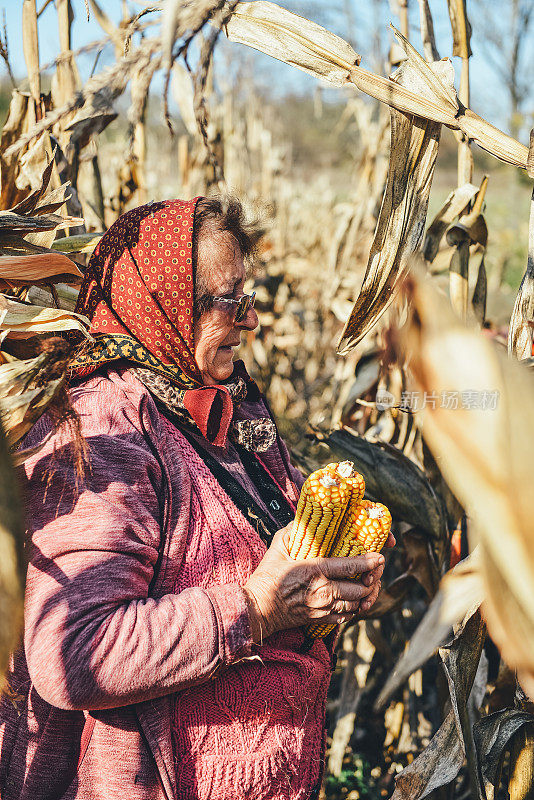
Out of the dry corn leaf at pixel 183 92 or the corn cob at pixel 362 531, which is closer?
the corn cob at pixel 362 531

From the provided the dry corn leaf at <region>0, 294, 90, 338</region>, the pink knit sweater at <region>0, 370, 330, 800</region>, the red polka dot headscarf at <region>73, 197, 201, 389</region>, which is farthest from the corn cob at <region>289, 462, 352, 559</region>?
the dry corn leaf at <region>0, 294, 90, 338</region>

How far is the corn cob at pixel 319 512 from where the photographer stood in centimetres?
109

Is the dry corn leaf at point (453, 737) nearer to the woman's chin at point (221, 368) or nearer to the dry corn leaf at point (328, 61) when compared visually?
the woman's chin at point (221, 368)

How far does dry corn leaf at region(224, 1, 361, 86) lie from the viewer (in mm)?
1132

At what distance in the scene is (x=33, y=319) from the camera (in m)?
1.13

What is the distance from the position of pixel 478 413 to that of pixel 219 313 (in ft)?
2.84

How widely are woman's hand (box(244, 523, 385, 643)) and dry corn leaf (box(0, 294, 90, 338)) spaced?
20.4 inches

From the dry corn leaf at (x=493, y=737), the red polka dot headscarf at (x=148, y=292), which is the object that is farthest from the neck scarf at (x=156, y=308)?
the dry corn leaf at (x=493, y=737)

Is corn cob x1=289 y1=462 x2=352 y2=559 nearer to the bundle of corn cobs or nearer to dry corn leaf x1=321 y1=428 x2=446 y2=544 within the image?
the bundle of corn cobs

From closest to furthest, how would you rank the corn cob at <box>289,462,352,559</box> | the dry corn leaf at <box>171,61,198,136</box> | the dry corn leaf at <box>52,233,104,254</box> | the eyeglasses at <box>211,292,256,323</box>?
the corn cob at <box>289,462,352,559</box>
the eyeglasses at <box>211,292,256,323</box>
the dry corn leaf at <box>52,233,104,254</box>
the dry corn leaf at <box>171,61,198,136</box>

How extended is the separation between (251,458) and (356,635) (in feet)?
3.23

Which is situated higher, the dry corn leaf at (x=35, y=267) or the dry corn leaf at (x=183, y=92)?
the dry corn leaf at (x=183, y=92)

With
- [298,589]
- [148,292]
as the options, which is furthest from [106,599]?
[148,292]

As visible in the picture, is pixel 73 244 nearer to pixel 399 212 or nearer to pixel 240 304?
pixel 240 304
